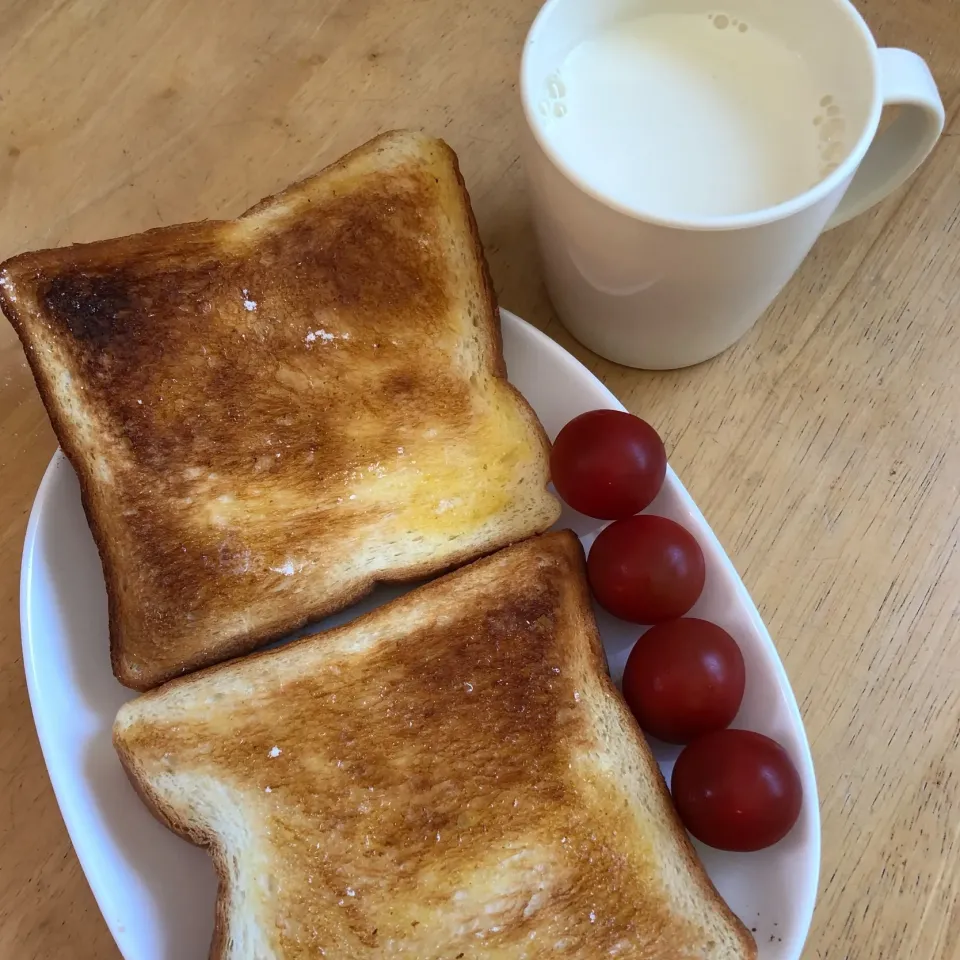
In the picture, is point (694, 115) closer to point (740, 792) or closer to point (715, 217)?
point (715, 217)

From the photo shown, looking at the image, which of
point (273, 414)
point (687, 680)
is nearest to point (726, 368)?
point (687, 680)

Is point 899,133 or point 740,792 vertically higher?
point 899,133

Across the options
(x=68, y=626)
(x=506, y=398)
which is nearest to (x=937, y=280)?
(x=506, y=398)

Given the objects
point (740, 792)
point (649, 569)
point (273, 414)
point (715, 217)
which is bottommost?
point (740, 792)

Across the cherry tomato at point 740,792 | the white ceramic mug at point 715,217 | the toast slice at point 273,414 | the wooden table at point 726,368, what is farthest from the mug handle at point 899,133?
the cherry tomato at point 740,792

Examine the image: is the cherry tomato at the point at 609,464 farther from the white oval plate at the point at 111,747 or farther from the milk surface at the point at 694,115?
the milk surface at the point at 694,115

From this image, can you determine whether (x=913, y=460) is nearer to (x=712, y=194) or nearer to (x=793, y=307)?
(x=793, y=307)
